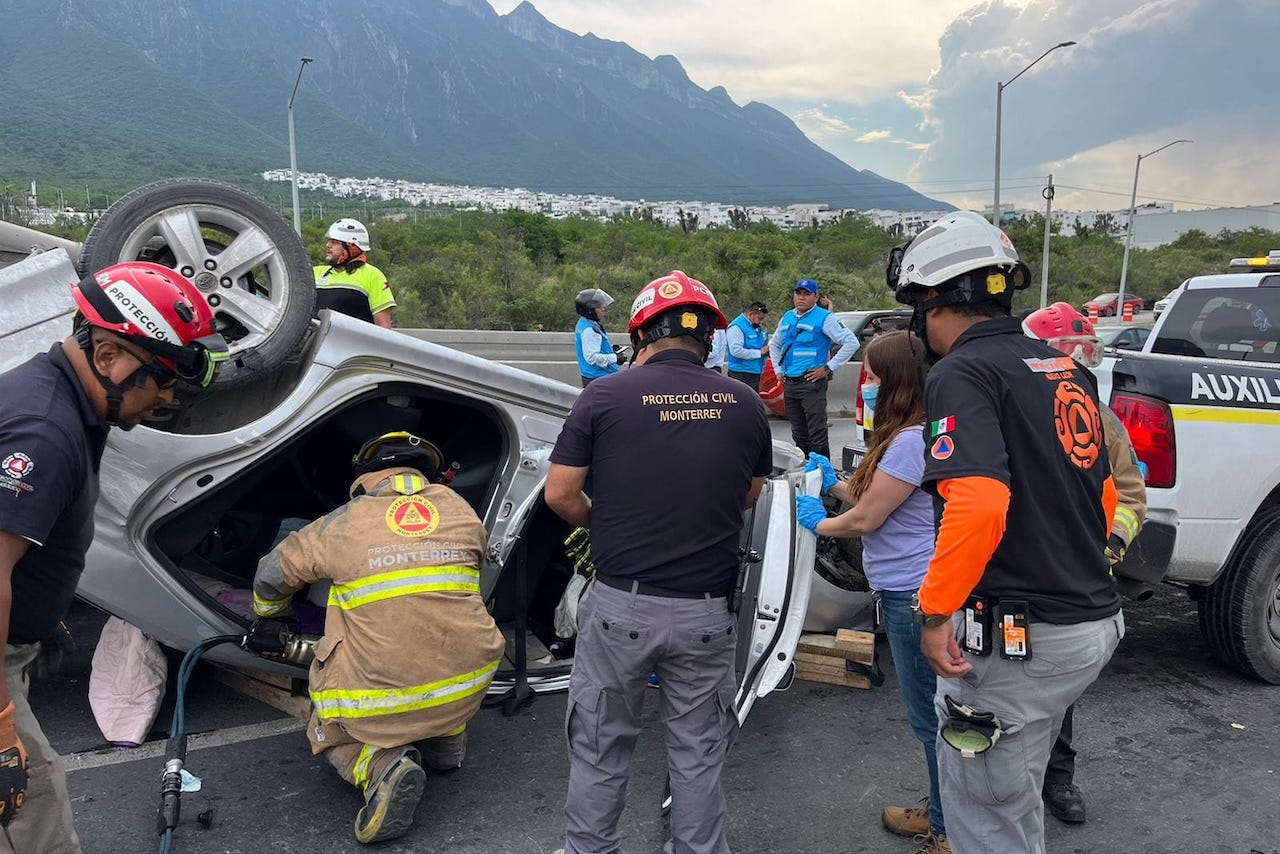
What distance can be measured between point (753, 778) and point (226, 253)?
2762mm

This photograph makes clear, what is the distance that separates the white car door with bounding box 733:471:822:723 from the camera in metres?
3.36

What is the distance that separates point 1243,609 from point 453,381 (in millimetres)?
3624

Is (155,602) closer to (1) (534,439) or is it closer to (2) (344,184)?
(1) (534,439)

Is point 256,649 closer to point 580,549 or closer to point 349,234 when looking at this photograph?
point 580,549

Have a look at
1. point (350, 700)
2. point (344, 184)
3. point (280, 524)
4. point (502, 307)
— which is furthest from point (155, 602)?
point (344, 184)

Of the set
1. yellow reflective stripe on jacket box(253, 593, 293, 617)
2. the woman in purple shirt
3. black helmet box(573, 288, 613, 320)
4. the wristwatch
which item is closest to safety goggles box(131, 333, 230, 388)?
yellow reflective stripe on jacket box(253, 593, 293, 617)

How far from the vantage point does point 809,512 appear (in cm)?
358

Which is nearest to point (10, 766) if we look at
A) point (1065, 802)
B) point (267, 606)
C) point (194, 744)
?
point (267, 606)

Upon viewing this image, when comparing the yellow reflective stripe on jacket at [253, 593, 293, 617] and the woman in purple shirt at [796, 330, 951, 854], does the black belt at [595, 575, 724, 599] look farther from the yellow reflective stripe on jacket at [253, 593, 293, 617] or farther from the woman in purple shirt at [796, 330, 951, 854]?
the yellow reflective stripe on jacket at [253, 593, 293, 617]

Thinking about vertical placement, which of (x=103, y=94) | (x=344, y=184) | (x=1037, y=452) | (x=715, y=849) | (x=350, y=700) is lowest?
(x=715, y=849)

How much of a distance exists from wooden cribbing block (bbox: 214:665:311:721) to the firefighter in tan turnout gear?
17.9 inches

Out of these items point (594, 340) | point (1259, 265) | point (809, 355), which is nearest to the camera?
point (1259, 265)

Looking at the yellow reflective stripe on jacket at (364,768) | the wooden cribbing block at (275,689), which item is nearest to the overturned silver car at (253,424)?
the wooden cribbing block at (275,689)

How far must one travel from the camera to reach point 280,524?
433 centimetres
